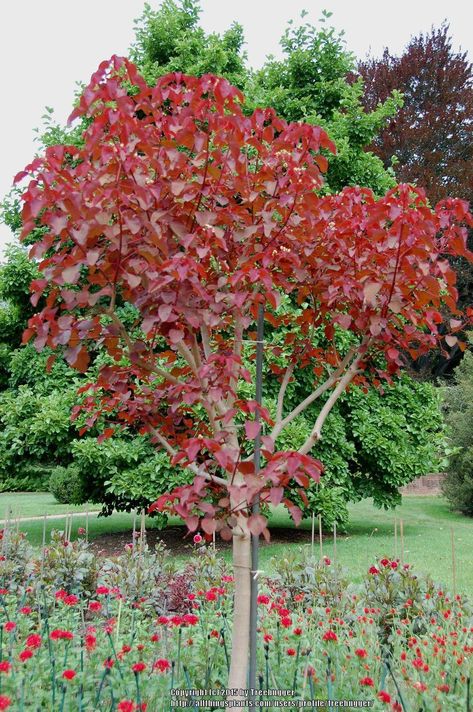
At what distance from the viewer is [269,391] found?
7902 mm

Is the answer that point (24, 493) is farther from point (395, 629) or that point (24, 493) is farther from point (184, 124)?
point (184, 124)

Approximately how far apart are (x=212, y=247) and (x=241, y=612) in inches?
50.0

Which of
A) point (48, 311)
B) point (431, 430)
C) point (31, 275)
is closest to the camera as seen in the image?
point (48, 311)

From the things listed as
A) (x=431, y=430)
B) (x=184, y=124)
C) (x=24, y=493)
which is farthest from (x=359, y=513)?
(x=24, y=493)

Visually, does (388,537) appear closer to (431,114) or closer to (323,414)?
(323,414)

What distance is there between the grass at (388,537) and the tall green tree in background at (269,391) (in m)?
0.63

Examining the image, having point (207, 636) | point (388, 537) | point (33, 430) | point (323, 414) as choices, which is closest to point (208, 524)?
point (323, 414)

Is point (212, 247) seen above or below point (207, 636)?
above

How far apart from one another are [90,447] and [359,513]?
718 centimetres

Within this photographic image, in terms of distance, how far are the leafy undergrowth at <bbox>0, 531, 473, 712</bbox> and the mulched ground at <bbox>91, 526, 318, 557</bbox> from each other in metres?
3.24

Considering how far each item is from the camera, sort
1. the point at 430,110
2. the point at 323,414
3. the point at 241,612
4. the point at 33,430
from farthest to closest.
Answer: the point at 430,110 → the point at 33,430 → the point at 323,414 → the point at 241,612

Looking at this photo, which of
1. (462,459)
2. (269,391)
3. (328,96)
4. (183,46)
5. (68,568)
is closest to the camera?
(68,568)

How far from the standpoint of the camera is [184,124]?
6.12 feet

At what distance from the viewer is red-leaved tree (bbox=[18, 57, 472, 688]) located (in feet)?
5.97
